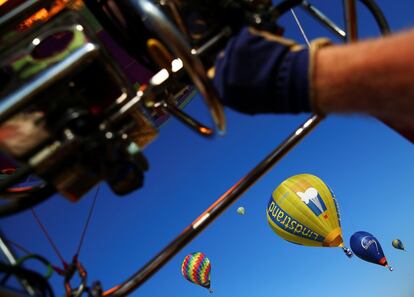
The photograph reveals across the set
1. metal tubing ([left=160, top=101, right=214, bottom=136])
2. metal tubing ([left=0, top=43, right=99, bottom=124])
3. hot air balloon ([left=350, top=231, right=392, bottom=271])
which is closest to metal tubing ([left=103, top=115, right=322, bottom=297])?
metal tubing ([left=160, top=101, right=214, bottom=136])

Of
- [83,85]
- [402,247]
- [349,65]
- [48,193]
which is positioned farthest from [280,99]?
[402,247]

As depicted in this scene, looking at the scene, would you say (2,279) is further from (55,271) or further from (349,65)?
(349,65)

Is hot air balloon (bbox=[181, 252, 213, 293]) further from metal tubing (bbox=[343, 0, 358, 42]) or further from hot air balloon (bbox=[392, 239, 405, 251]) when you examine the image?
Result: metal tubing (bbox=[343, 0, 358, 42])

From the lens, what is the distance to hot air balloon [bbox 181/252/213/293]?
10930 millimetres

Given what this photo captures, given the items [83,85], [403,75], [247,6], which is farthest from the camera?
[247,6]

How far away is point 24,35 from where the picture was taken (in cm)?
88

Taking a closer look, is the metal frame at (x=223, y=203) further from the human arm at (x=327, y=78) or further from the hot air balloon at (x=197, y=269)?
the hot air balloon at (x=197, y=269)

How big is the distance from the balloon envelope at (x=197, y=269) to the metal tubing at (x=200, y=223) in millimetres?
10430

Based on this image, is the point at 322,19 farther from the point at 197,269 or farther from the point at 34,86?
the point at 197,269

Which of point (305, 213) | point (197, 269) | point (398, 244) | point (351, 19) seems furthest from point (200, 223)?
point (398, 244)

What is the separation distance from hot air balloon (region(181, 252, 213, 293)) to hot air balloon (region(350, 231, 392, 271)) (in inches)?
179

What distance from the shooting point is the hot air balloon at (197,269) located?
10.9m

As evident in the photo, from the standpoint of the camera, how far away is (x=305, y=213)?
25.5 feet

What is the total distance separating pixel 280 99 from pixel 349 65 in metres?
0.13
